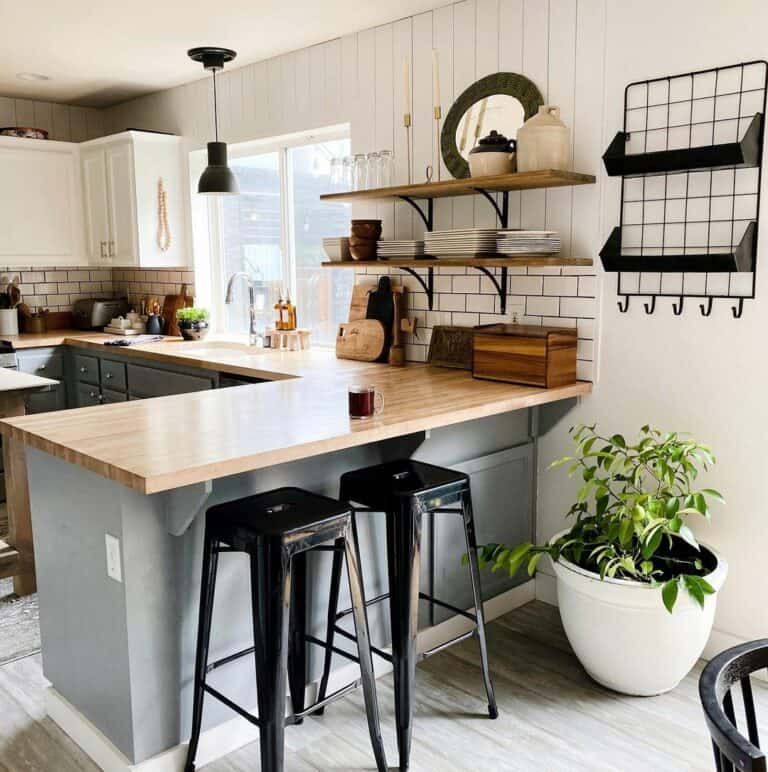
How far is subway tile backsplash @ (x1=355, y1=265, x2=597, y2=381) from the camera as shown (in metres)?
3.02

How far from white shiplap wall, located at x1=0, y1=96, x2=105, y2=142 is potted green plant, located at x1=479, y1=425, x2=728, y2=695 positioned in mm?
4281

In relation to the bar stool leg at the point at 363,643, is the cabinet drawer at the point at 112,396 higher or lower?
higher

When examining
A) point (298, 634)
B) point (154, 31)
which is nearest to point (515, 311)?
point (298, 634)

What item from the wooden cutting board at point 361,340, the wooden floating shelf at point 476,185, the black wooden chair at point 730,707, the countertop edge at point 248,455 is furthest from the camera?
the wooden cutting board at point 361,340

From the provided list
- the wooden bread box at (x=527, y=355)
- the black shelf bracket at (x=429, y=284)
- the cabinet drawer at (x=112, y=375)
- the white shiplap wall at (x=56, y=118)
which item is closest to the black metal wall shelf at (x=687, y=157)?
the wooden bread box at (x=527, y=355)

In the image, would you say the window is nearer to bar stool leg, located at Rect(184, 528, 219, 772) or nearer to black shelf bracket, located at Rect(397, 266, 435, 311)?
black shelf bracket, located at Rect(397, 266, 435, 311)

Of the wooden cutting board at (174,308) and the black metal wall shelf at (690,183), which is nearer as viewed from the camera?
the black metal wall shelf at (690,183)

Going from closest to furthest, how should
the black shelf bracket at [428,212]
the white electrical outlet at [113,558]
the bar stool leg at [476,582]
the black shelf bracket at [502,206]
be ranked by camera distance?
1. the white electrical outlet at [113,558]
2. the bar stool leg at [476,582]
3. the black shelf bracket at [502,206]
4. the black shelf bracket at [428,212]

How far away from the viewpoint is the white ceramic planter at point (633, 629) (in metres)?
2.41

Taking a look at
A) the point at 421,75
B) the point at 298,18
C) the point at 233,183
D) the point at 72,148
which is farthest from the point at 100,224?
the point at 421,75

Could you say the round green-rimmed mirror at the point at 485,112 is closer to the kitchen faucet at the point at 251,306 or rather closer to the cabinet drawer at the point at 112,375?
the kitchen faucet at the point at 251,306

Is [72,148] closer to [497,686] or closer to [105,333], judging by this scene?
[105,333]

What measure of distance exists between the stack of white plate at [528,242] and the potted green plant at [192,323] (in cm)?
235

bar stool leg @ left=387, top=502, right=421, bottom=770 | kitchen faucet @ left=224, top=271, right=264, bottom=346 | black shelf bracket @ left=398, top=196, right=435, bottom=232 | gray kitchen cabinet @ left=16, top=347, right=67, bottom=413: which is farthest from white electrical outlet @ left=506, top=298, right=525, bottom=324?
gray kitchen cabinet @ left=16, top=347, right=67, bottom=413
